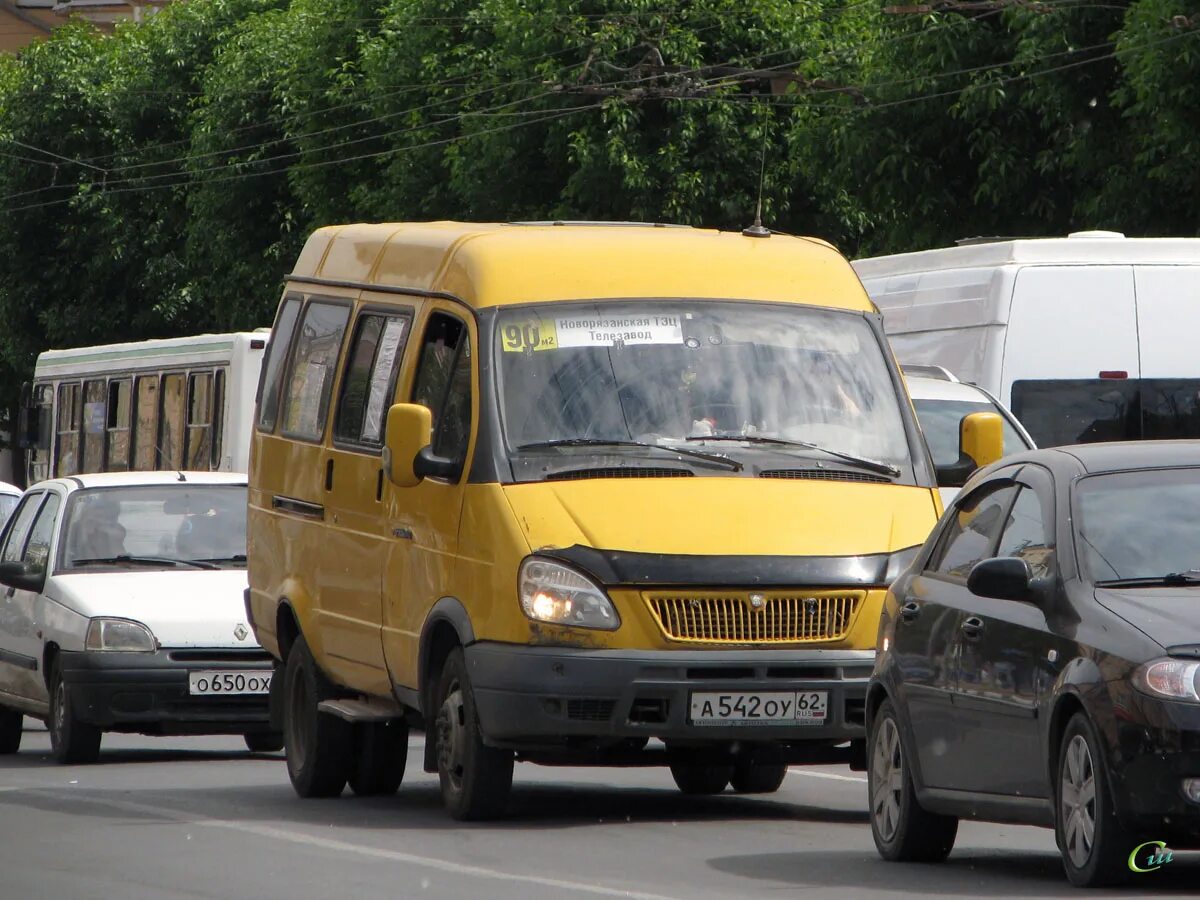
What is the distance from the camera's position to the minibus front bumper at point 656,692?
1030 centimetres

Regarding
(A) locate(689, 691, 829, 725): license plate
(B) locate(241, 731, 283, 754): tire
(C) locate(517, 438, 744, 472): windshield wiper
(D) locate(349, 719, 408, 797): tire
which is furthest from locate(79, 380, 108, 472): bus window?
(A) locate(689, 691, 829, 725): license plate

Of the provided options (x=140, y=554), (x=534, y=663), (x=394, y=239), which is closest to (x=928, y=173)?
(x=140, y=554)

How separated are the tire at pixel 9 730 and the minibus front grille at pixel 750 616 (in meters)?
7.42

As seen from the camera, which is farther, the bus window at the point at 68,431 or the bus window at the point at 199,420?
the bus window at the point at 68,431

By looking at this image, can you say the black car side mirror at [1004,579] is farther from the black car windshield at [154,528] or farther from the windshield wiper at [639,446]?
the black car windshield at [154,528]

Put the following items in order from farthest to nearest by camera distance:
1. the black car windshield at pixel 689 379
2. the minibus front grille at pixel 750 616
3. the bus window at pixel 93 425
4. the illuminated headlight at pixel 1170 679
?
the bus window at pixel 93 425, the black car windshield at pixel 689 379, the minibus front grille at pixel 750 616, the illuminated headlight at pixel 1170 679

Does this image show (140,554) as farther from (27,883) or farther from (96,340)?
(96,340)

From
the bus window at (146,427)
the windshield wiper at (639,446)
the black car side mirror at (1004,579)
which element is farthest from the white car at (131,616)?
the bus window at (146,427)

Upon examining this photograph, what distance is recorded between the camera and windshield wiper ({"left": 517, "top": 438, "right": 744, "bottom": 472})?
10875 millimetres

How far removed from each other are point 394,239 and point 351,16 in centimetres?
3647

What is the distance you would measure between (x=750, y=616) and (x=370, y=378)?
251cm

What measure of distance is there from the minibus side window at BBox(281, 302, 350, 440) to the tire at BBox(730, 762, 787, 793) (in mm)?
2421

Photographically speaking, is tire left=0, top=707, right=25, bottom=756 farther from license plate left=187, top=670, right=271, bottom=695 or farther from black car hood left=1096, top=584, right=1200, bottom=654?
black car hood left=1096, top=584, right=1200, bottom=654

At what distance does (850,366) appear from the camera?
11539 mm
